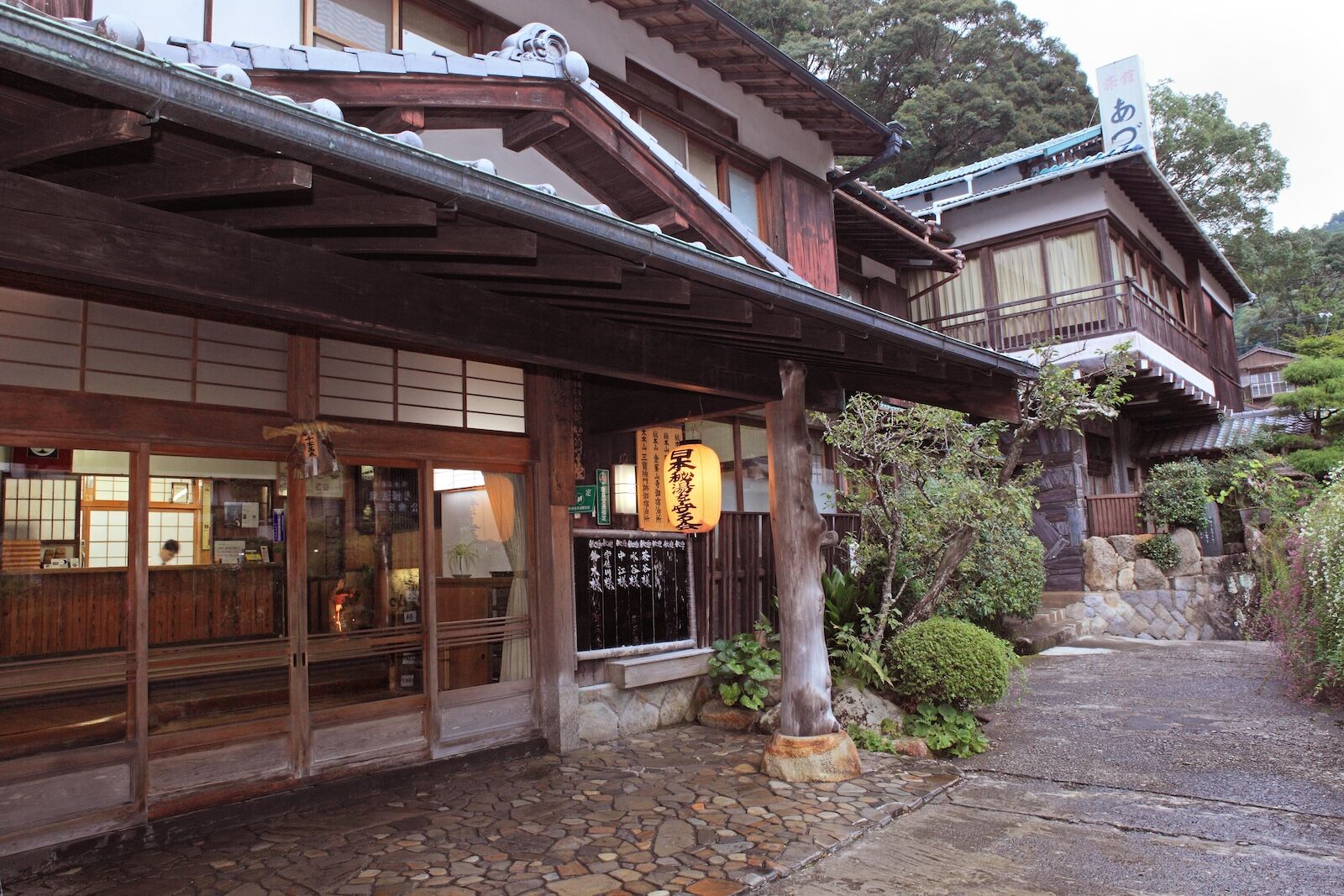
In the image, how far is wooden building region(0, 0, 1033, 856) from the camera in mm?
3447

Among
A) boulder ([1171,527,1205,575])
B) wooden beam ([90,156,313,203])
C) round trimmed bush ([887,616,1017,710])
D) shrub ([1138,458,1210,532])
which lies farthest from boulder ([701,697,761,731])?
shrub ([1138,458,1210,532])

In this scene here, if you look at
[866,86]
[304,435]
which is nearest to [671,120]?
[304,435]

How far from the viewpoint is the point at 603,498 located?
9016mm

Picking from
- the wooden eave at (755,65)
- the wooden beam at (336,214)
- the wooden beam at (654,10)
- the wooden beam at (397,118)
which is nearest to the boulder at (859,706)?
the wooden beam at (336,214)

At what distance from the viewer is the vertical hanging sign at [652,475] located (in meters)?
8.95

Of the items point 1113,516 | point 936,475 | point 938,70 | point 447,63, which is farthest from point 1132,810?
point 938,70

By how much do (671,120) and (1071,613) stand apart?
1247 cm

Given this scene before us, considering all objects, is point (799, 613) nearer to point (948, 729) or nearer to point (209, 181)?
point (948, 729)

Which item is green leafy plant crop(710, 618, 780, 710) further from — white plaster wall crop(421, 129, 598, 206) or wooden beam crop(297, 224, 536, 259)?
wooden beam crop(297, 224, 536, 259)

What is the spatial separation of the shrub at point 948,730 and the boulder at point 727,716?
164 cm

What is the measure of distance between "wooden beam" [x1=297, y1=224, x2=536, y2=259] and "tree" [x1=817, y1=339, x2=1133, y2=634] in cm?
610

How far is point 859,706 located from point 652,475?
3.18 m

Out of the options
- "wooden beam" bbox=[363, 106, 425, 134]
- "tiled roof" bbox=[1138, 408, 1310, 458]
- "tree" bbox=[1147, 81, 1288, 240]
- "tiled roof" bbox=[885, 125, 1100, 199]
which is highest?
"tree" bbox=[1147, 81, 1288, 240]

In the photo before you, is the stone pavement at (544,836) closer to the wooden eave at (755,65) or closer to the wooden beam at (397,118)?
the wooden beam at (397,118)
